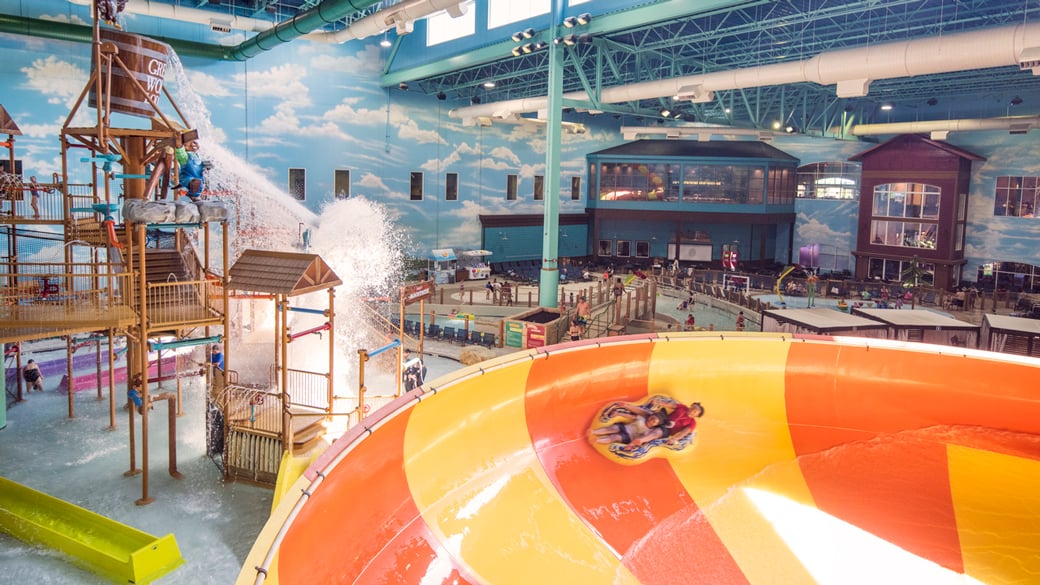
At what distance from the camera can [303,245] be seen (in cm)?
2662

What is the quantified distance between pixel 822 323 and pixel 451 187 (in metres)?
Answer: 24.3

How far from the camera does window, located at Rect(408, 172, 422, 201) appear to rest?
3453cm

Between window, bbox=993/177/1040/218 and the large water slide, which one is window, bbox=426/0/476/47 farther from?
window, bbox=993/177/1040/218

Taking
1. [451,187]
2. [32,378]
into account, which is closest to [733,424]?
[32,378]

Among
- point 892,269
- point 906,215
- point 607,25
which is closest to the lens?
point 607,25

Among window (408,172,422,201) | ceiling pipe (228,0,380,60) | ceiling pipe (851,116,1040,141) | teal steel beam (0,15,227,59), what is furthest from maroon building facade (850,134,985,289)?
teal steel beam (0,15,227,59)

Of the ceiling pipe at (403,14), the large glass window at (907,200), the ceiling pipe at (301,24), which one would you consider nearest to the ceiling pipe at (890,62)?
the ceiling pipe at (403,14)

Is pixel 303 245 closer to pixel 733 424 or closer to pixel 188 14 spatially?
pixel 188 14

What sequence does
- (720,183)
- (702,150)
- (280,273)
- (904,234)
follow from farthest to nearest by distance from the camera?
(702,150)
(720,183)
(904,234)
(280,273)

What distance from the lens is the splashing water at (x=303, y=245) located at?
744 inches

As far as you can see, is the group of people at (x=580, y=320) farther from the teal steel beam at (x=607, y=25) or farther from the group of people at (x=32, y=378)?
the group of people at (x=32, y=378)

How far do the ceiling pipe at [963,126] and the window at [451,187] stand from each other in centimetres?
2003

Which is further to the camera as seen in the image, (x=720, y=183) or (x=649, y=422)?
(x=720, y=183)

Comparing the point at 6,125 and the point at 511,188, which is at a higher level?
the point at 511,188
